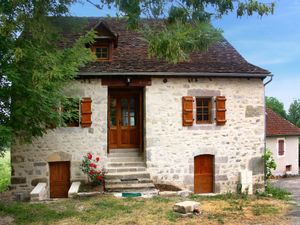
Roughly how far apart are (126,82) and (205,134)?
3441 mm

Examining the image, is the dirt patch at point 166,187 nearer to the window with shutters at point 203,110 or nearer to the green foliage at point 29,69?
the window with shutters at point 203,110

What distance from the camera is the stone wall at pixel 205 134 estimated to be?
1334 cm

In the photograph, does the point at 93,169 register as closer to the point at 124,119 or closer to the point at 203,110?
the point at 124,119

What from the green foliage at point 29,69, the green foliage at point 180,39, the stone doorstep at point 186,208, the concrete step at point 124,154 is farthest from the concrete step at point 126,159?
the green foliage at point 180,39

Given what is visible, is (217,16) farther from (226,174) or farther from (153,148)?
(226,174)

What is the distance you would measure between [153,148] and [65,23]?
5201 mm

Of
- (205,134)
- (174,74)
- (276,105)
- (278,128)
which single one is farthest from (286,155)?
(276,105)

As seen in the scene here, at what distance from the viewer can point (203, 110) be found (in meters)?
14.1

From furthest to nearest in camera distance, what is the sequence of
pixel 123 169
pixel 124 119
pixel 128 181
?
pixel 124 119
pixel 123 169
pixel 128 181

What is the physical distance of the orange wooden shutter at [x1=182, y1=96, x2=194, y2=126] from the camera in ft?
44.1

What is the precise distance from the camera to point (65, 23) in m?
11.0

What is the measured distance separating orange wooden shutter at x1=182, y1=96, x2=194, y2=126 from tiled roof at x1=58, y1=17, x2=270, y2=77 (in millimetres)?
1000

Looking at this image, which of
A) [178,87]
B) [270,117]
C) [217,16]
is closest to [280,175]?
[270,117]

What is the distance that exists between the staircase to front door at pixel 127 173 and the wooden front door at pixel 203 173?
2.02m
